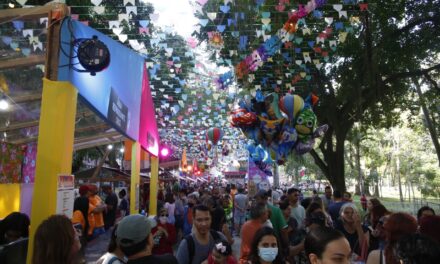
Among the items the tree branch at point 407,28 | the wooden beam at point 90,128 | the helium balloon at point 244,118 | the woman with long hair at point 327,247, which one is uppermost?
the tree branch at point 407,28

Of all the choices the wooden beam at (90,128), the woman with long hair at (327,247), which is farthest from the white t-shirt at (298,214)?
the woman with long hair at (327,247)

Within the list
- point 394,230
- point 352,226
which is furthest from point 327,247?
point 352,226

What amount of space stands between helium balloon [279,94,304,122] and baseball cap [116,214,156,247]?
7.39 metres

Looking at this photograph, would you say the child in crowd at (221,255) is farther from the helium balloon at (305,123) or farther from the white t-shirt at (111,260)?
the helium balloon at (305,123)

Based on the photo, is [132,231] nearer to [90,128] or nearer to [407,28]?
[90,128]

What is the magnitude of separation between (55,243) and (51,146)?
1.89 meters

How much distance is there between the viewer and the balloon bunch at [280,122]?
32.8 feet

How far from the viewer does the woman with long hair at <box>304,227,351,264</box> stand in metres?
2.60

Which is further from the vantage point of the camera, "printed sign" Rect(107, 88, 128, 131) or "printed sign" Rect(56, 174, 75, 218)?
"printed sign" Rect(107, 88, 128, 131)

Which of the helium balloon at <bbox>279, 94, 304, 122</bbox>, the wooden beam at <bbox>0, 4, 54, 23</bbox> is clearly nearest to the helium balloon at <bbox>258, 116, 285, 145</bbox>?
the helium balloon at <bbox>279, 94, 304, 122</bbox>

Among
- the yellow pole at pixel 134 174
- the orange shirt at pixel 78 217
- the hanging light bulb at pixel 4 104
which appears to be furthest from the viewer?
the yellow pole at pixel 134 174

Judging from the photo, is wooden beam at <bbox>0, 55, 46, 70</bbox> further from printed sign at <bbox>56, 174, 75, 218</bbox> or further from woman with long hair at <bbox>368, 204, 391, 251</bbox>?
woman with long hair at <bbox>368, 204, 391, 251</bbox>

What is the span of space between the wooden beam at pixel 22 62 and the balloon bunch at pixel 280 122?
240 inches

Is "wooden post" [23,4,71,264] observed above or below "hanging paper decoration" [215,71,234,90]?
below
